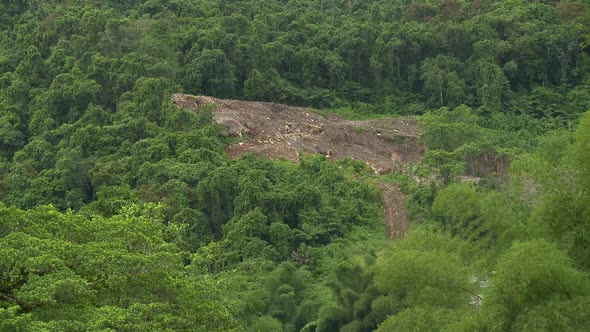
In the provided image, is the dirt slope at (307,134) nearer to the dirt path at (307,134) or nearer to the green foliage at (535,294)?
the dirt path at (307,134)

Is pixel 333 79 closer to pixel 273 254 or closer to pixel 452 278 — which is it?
pixel 273 254

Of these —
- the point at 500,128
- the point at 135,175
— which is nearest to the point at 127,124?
the point at 135,175

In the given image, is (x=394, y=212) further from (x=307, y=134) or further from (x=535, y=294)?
(x=535, y=294)

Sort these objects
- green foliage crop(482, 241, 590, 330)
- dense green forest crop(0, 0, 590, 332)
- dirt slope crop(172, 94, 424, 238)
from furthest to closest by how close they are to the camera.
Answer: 1. dirt slope crop(172, 94, 424, 238)
2. dense green forest crop(0, 0, 590, 332)
3. green foliage crop(482, 241, 590, 330)

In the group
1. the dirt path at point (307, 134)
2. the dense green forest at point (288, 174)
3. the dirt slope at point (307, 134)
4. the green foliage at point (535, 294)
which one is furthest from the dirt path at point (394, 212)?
the green foliage at point (535, 294)

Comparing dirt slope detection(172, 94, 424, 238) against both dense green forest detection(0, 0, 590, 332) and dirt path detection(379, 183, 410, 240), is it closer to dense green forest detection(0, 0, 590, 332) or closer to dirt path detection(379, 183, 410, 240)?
dirt path detection(379, 183, 410, 240)

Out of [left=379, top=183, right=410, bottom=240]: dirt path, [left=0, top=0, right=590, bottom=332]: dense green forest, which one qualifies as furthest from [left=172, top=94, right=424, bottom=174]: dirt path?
[left=379, top=183, right=410, bottom=240]: dirt path

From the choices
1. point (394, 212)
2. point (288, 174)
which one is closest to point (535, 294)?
point (394, 212)
